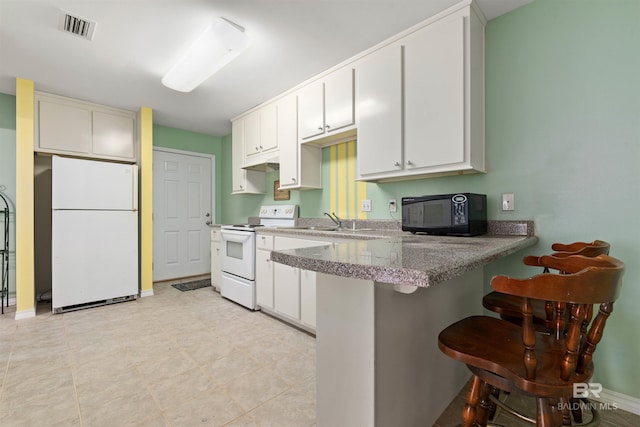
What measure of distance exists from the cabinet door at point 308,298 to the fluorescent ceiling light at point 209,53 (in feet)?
5.92

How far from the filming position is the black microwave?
5.75 feet

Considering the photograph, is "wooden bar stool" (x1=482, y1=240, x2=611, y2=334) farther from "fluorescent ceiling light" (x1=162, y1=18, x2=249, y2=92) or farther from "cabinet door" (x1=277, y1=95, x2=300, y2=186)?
"fluorescent ceiling light" (x1=162, y1=18, x2=249, y2=92)

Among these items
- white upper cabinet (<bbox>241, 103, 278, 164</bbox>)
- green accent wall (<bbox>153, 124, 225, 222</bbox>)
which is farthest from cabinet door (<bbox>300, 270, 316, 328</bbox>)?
green accent wall (<bbox>153, 124, 225, 222</bbox>)

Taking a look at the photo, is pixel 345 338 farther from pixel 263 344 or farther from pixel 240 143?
pixel 240 143

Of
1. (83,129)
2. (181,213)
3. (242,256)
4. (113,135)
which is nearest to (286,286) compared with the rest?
(242,256)

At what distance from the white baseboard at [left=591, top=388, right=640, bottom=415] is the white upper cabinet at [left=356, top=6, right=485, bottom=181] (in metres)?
1.41

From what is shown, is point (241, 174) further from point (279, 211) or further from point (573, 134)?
point (573, 134)

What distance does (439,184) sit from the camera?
2.25m

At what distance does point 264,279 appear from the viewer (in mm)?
2871

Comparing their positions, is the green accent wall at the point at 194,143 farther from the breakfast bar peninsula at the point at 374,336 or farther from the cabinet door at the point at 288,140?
the breakfast bar peninsula at the point at 374,336

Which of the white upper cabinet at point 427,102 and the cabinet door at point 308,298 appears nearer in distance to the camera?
the white upper cabinet at point 427,102

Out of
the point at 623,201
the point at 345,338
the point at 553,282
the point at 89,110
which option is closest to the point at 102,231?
the point at 89,110

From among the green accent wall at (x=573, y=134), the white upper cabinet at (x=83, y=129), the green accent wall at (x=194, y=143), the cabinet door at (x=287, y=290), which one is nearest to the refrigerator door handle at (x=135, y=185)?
the white upper cabinet at (x=83, y=129)

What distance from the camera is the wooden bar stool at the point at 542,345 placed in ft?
2.37
